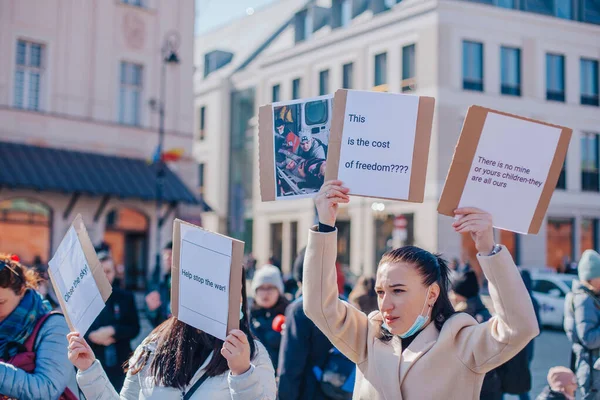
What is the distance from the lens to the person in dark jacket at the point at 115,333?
235 inches

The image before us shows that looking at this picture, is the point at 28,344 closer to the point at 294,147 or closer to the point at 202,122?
the point at 294,147

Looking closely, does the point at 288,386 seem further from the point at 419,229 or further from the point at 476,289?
the point at 419,229

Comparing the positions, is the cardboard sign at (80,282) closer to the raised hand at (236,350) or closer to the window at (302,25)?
the raised hand at (236,350)

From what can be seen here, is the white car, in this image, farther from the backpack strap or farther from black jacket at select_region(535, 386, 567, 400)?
the backpack strap

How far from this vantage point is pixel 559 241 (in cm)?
3412

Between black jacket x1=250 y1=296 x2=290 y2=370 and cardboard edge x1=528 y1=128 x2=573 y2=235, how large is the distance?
3309 mm

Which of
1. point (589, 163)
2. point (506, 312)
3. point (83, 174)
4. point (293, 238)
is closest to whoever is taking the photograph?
point (506, 312)

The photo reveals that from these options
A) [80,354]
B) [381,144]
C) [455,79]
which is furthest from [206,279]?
[455,79]

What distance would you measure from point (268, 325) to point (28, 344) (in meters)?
2.67

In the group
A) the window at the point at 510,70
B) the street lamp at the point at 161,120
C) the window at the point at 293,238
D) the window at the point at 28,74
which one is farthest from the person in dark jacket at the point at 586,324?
the window at the point at 293,238

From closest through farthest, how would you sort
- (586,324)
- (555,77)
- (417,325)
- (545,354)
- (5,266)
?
1. (417,325)
2. (5,266)
3. (586,324)
4. (545,354)
5. (555,77)

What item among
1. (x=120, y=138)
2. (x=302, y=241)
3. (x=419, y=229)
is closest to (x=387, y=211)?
(x=419, y=229)

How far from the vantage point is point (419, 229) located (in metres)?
32.1

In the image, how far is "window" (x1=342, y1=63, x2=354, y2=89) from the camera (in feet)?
118
